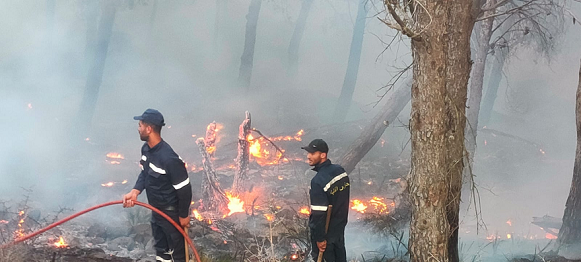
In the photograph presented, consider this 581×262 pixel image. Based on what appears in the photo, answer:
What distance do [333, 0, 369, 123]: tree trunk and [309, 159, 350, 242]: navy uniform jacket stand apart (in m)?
14.3

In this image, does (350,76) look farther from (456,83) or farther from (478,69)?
(456,83)

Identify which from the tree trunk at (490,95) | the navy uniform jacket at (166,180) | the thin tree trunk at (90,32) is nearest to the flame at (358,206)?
the navy uniform jacket at (166,180)

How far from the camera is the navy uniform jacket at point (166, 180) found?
4.15 meters

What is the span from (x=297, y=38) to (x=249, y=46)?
2908 mm

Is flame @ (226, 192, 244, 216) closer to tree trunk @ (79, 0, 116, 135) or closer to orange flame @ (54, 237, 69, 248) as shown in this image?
orange flame @ (54, 237, 69, 248)

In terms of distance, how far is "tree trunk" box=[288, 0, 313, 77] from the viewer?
61.6 ft

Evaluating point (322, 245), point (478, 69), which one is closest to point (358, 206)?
point (478, 69)

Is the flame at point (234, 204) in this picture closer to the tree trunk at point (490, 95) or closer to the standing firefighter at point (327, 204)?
the standing firefighter at point (327, 204)

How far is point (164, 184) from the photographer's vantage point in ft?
13.9

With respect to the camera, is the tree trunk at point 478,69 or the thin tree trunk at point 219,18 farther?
the thin tree trunk at point 219,18

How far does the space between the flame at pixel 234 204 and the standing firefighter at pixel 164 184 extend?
3.69m

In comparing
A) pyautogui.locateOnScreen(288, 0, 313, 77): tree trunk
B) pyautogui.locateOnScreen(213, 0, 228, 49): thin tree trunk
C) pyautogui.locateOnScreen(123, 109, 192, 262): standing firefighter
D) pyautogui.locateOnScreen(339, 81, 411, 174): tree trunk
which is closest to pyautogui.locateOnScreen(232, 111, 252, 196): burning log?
pyautogui.locateOnScreen(339, 81, 411, 174): tree trunk

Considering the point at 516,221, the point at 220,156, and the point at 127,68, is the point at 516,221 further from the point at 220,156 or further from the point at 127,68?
the point at 127,68

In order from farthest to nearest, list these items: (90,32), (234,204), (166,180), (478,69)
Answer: (90,32) < (478,69) < (234,204) < (166,180)
